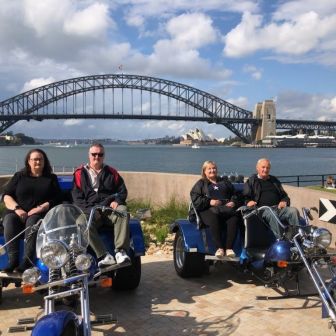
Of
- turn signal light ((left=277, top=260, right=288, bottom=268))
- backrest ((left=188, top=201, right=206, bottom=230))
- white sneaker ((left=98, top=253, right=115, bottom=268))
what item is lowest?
turn signal light ((left=277, top=260, right=288, bottom=268))

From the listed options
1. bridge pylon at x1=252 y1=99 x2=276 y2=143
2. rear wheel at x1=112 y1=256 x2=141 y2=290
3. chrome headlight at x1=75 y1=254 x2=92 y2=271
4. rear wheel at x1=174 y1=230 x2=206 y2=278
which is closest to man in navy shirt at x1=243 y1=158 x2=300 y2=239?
rear wheel at x1=174 y1=230 x2=206 y2=278

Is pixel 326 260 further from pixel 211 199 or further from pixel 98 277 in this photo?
pixel 98 277

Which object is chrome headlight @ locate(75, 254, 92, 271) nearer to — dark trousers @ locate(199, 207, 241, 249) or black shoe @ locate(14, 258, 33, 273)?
black shoe @ locate(14, 258, 33, 273)

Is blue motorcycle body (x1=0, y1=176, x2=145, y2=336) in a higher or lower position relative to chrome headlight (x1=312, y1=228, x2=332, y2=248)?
lower

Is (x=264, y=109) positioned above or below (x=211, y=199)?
above

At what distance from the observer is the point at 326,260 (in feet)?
15.3

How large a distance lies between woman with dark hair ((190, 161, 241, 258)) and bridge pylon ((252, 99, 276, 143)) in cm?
11030

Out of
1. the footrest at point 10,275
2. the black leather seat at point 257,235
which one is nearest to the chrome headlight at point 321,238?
the black leather seat at point 257,235

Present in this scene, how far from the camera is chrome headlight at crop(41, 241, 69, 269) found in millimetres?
3617

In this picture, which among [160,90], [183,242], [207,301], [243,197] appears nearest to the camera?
[207,301]

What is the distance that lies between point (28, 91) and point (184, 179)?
98616mm

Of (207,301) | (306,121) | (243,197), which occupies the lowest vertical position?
(207,301)

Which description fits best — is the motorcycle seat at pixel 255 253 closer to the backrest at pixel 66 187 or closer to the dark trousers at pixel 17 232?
the backrest at pixel 66 187

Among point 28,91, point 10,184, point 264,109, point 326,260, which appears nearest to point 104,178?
point 10,184
